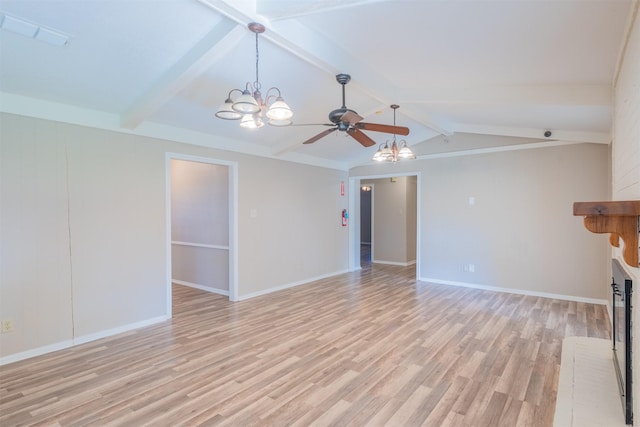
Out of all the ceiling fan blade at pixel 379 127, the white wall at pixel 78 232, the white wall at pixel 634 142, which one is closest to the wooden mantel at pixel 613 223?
the white wall at pixel 634 142

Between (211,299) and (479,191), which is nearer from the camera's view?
(211,299)

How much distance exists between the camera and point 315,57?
3.00 m

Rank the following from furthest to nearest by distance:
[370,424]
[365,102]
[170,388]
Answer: [365,102]
[170,388]
[370,424]

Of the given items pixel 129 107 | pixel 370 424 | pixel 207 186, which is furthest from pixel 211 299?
pixel 370 424

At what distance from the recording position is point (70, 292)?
365 centimetres

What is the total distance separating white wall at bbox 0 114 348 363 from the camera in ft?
10.8

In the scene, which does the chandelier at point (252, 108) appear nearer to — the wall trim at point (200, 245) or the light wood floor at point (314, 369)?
the light wood floor at point (314, 369)

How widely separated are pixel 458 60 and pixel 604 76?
50.6 inches

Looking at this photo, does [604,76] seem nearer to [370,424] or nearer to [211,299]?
[370,424]

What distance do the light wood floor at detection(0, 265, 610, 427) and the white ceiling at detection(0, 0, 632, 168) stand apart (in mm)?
2522

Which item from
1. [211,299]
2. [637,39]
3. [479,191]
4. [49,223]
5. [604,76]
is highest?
[604,76]

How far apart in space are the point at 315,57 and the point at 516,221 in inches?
181

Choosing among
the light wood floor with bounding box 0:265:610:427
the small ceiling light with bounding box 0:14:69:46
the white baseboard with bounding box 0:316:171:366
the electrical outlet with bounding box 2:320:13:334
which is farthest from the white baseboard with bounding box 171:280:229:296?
the small ceiling light with bounding box 0:14:69:46

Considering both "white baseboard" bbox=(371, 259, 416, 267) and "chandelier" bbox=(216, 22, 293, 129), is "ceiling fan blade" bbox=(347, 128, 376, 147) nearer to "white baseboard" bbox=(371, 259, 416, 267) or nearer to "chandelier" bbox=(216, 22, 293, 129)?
"chandelier" bbox=(216, 22, 293, 129)
